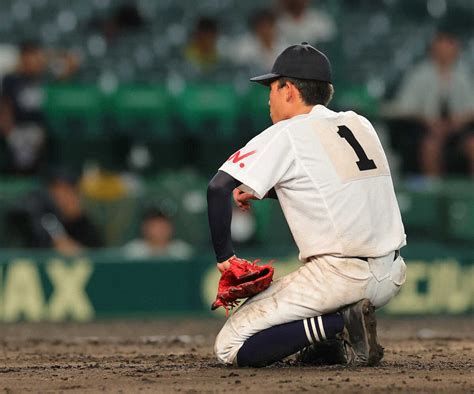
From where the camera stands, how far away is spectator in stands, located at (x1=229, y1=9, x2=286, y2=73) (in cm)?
1243

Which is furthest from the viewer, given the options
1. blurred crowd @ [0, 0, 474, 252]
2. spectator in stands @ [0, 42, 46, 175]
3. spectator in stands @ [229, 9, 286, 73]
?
spectator in stands @ [229, 9, 286, 73]

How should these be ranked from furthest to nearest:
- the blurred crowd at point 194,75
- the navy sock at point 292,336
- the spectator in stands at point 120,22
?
the spectator in stands at point 120,22, the blurred crowd at point 194,75, the navy sock at point 292,336

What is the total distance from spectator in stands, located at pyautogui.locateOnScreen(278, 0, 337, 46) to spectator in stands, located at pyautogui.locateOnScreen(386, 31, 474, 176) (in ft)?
3.49

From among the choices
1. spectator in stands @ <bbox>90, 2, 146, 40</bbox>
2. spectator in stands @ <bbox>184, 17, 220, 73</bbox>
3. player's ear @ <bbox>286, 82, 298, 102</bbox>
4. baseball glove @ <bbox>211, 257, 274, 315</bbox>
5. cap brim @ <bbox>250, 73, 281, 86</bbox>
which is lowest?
baseball glove @ <bbox>211, 257, 274, 315</bbox>

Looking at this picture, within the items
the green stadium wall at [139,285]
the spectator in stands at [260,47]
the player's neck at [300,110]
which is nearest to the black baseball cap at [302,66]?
the player's neck at [300,110]

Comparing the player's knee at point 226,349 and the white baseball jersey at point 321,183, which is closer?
the white baseball jersey at point 321,183

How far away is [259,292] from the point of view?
232 inches

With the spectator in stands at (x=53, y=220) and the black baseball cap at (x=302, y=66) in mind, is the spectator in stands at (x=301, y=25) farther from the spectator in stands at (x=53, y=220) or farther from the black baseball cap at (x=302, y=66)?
the black baseball cap at (x=302, y=66)

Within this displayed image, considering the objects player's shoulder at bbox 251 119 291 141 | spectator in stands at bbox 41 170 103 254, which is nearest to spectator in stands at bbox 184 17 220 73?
spectator in stands at bbox 41 170 103 254

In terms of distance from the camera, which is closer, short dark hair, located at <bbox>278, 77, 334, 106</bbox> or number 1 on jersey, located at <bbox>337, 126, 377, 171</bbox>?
number 1 on jersey, located at <bbox>337, 126, 377, 171</bbox>

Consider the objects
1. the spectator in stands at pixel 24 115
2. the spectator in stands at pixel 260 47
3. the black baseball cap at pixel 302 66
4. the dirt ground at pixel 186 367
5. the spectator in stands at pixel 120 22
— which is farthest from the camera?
the spectator in stands at pixel 120 22

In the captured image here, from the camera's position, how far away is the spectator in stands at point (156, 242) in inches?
419

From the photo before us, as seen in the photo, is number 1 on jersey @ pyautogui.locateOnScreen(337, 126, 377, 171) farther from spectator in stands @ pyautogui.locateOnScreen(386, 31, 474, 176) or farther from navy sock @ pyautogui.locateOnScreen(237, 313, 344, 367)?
spectator in stands @ pyautogui.locateOnScreen(386, 31, 474, 176)

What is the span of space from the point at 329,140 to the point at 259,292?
2.76 feet
